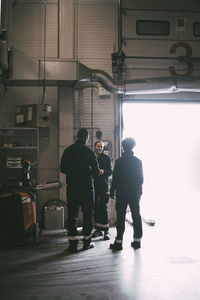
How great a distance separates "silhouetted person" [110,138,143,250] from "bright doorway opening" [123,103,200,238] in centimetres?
261

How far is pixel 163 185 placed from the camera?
8203mm

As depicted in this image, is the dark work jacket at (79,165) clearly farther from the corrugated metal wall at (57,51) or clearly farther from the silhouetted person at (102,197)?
the corrugated metal wall at (57,51)

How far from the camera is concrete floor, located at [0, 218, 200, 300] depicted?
314 centimetres

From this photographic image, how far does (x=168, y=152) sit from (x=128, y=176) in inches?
136

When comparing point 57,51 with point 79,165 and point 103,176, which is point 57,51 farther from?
point 79,165

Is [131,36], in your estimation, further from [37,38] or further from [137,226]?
[137,226]

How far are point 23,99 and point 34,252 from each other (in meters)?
3.48

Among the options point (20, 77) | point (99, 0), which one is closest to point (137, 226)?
point (20, 77)

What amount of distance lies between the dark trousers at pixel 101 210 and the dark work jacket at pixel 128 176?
0.66 metres

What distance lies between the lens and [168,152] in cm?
802

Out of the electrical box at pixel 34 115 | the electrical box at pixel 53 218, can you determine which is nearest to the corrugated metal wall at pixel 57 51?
the electrical box at pixel 34 115

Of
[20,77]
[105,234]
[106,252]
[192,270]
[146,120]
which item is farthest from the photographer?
[146,120]

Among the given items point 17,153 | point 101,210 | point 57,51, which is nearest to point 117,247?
point 101,210

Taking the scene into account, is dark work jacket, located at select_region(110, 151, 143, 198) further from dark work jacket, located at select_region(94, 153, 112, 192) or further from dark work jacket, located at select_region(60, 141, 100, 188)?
dark work jacket, located at select_region(94, 153, 112, 192)
